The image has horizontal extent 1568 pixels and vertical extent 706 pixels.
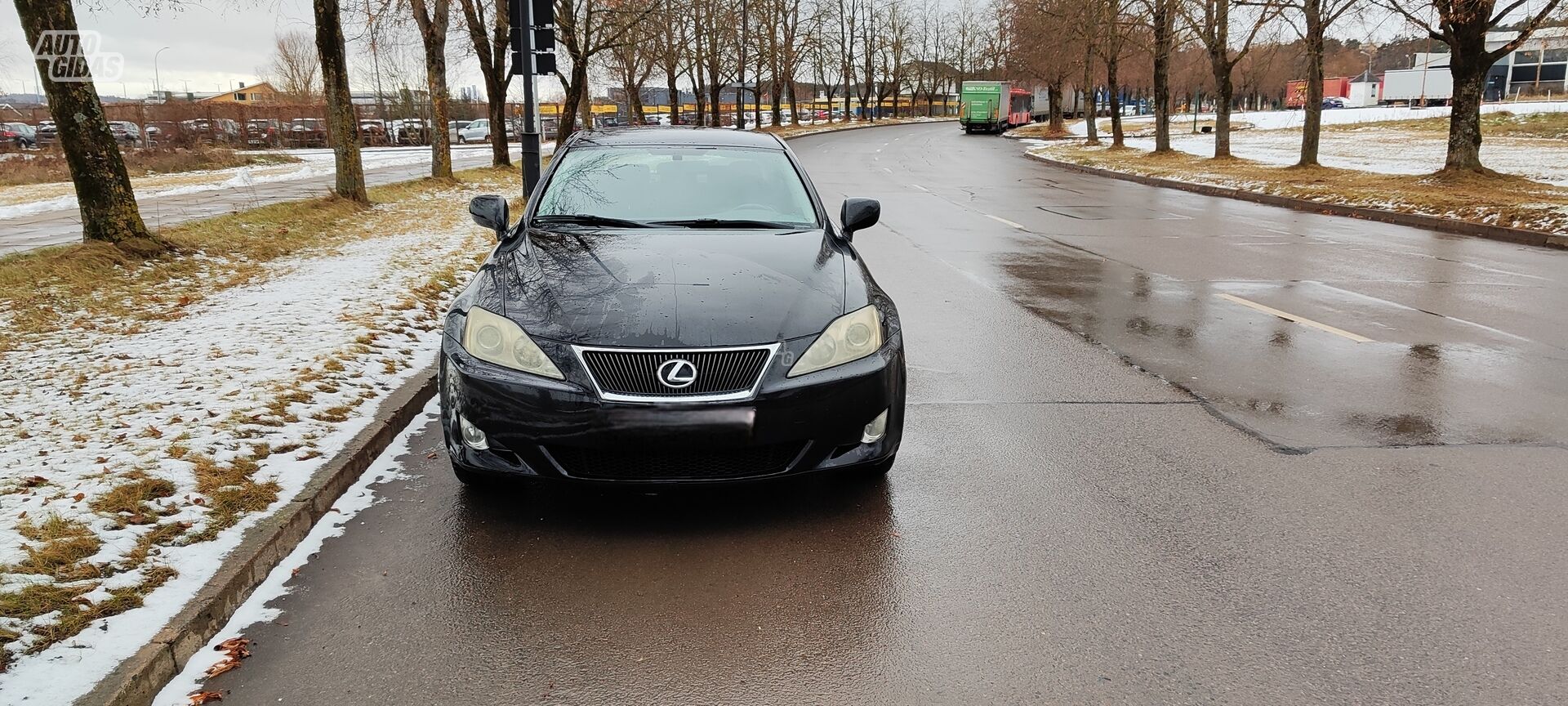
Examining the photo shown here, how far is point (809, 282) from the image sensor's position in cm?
434

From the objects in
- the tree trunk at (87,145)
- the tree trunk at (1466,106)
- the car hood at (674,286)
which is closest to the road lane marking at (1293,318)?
the car hood at (674,286)

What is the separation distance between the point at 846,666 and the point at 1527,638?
7.15 ft

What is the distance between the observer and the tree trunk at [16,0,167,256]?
30.1ft

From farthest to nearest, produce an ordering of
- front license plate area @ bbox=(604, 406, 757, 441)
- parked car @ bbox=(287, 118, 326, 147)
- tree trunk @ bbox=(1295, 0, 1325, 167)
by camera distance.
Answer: parked car @ bbox=(287, 118, 326, 147) < tree trunk @ bbox=(1295, 0, 1325, 167) < front license plate area @ bbox=(604, 406, 757, 441)

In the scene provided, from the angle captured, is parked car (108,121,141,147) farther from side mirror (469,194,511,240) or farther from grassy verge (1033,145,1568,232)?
side mirror (469,194,511,240)

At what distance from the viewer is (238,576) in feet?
11.5

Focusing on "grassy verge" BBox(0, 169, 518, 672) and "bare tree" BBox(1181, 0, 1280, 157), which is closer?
"grassy verge" BBox(0, 169, 518, 672)

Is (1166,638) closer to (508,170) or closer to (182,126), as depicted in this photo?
(508,170)

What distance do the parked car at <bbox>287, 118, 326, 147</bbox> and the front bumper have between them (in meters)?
48.2

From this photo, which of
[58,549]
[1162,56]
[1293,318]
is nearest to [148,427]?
[58,549]

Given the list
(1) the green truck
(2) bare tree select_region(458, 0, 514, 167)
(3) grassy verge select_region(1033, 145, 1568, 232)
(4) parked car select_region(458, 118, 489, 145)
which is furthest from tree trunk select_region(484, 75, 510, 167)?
(1) the green truck

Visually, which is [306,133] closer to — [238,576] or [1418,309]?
[1418,309]

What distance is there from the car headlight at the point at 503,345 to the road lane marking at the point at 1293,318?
6.43 metres

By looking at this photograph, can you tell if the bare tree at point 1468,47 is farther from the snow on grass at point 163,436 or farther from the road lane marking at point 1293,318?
the snow on grass at point 163,436
